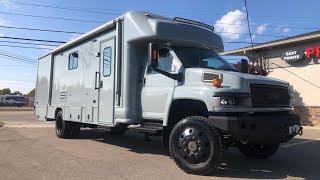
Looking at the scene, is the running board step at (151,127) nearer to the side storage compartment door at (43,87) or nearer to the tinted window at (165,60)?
the tinted window at (165,60)

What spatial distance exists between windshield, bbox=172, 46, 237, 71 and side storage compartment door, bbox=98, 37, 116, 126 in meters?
2.09

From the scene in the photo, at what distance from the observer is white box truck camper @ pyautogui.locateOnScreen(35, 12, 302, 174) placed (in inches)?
322

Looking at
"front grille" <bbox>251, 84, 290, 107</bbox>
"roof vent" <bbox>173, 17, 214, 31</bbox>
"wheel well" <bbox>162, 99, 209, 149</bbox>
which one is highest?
"roof vent" <bbox>173, 17, 214, 31</bbox>

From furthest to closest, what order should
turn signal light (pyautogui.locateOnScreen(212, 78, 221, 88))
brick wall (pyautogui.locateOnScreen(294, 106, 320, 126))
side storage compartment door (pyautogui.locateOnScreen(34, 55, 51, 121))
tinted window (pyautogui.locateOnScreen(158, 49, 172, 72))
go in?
brick wall (pyautogui.locateOnScreen(294, 106, 320, 126)), side storage compartment door (pyautogui.locateOnScreen(34, 55, 51, 121)), tinted window (pyautogui.locateOnScreen(158, 49, 172, 72)), turn signal light (pyautogui.locateOnScreen(212, 78, 221, 88))

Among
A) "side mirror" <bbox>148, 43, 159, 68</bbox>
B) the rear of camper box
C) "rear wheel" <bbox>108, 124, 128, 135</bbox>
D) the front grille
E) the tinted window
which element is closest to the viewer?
the front grille

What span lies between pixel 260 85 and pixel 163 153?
3.52 metres

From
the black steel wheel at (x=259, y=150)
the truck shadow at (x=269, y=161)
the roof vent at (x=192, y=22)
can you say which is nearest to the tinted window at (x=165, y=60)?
the roof vent at (x=192, y=22)

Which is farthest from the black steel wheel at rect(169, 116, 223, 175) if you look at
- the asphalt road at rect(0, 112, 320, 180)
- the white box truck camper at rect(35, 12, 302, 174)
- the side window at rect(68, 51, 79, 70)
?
A: the side window at rect(68, 51, 79, 70)

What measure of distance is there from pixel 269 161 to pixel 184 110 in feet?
7.60

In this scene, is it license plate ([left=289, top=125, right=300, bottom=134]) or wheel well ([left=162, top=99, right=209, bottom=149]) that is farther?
wheel well ([left=162, top=99, right=209, bottom=149])

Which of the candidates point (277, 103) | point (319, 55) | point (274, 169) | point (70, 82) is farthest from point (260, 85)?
point (319, 55)

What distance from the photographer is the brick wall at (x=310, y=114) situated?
77.0ft

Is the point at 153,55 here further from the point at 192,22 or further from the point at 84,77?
the point at 84,77

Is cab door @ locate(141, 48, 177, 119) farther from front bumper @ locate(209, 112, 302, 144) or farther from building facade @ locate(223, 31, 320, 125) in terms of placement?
building facade @ locate(223, 31, 320, 125)
